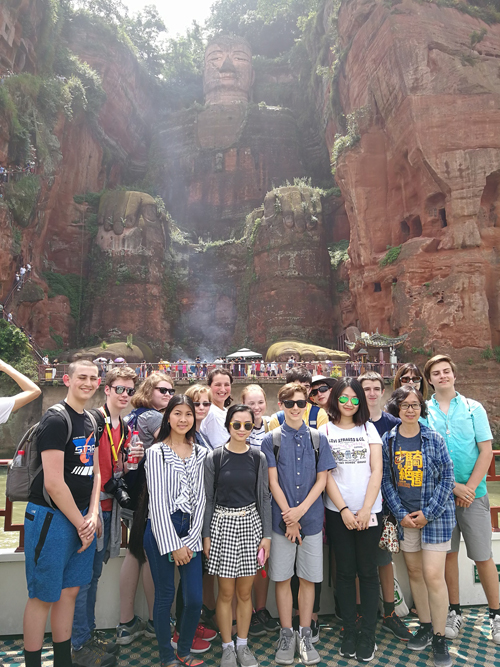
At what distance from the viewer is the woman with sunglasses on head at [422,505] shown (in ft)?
11.6

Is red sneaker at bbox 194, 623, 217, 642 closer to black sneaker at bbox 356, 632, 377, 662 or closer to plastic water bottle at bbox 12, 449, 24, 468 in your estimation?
black sneaker at bbox 356, 632, 377, 662

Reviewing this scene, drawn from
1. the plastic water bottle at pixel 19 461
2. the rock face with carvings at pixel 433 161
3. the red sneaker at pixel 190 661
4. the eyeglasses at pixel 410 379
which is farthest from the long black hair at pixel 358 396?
the rock face with carvings at pixel 433 161

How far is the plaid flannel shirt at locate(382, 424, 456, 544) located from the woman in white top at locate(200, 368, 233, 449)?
4.92ft

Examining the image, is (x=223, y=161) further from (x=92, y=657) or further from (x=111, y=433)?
(x=92, y=657)

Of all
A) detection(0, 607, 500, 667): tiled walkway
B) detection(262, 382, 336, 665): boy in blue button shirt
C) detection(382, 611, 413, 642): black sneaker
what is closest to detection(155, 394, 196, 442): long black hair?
detection(262, 382, 336, 665): boy in blue button shirt

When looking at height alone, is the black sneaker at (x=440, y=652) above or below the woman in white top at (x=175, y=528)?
below

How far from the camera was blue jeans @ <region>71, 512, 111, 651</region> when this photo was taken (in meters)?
3.34

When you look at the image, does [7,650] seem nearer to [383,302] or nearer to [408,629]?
[408,629]

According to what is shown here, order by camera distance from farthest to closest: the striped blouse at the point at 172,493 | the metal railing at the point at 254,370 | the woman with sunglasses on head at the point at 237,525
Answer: the metal railing at the point at 254,370 < the woman with sunglasses on head at the point at 237,525 < the striped blouse at the point at 172,493

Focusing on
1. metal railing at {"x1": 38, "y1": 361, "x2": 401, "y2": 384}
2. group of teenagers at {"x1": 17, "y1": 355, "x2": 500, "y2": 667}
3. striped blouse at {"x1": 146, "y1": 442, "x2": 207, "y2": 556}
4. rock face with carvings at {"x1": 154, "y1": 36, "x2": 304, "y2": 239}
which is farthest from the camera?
rock face with carvings at {"x1": 154, "y1": 36, "x2": 304, "y2": 239}

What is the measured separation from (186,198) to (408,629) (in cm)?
3791

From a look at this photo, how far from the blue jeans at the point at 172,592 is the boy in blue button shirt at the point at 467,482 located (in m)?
2.12

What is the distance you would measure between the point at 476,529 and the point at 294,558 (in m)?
1.58

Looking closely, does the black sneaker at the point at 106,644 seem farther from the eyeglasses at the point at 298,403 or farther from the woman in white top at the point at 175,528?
the eyeglasses at the point at 298,403
